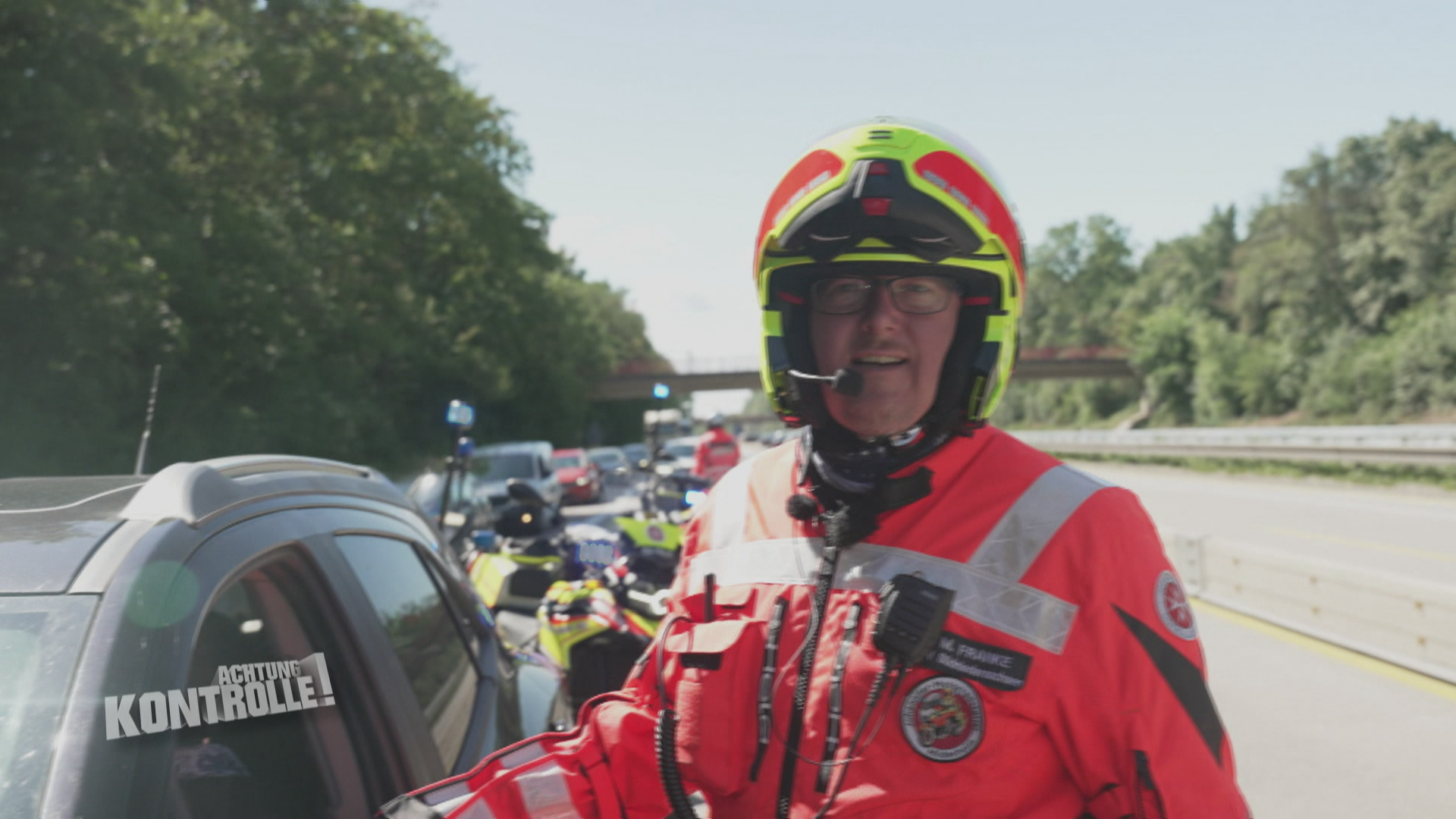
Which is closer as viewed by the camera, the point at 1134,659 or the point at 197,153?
the point at 1134,659

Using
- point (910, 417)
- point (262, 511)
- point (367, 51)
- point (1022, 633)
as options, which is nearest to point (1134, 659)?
point (1022, 633)

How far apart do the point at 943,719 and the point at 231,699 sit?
45.9 inches

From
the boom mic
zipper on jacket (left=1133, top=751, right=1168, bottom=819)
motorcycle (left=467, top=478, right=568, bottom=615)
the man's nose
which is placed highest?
the man's nose

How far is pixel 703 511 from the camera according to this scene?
8.14 feet

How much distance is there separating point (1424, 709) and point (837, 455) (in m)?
5.96

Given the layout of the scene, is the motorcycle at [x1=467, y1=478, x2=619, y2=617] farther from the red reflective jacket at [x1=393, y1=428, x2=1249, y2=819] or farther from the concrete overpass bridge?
the concrete overpass bridge

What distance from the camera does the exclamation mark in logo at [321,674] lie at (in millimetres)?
2311

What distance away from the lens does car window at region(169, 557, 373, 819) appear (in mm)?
1926

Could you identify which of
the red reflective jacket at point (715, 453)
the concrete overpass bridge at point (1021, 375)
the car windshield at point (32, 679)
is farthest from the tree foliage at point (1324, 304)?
the car windshield at point (32, 679)

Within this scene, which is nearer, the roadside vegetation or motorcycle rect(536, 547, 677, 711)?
motorcycle rect(536, 547, 677, 711)

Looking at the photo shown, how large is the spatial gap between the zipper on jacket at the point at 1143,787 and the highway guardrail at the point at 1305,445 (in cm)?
1746

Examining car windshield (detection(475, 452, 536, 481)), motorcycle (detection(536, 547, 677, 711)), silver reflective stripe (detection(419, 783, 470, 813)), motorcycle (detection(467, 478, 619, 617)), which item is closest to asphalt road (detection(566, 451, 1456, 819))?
motorcycle (detection(536, 547, 677, 711))

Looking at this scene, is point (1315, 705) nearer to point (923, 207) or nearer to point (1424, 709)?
point (1424, 709)

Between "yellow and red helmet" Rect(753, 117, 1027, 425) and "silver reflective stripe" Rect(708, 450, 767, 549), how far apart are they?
0.20 metres
